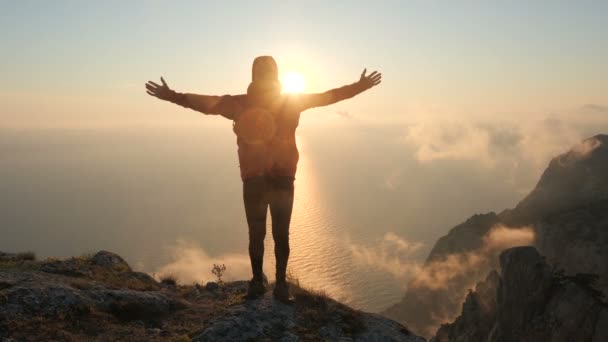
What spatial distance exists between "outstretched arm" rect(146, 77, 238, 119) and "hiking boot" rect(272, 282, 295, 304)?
3.52m

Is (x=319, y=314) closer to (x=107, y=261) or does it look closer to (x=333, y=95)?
(x=333, y=95)

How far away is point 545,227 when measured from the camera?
98.1 meters

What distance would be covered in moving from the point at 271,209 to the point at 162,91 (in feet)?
10.1

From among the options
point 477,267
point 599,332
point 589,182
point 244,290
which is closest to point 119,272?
point 244,290

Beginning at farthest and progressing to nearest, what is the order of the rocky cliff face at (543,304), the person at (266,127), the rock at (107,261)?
the rocky cliff face at (543,304) < the rock at (107,261) < the person at (266,127)

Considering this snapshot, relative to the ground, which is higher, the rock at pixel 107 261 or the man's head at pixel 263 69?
the man's head at pixel 263 69

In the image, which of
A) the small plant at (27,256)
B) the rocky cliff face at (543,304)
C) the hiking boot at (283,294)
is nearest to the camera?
the hiking boot at (283,294)

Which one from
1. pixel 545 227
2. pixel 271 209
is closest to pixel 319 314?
pixel 271 209

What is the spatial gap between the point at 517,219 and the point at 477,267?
688 inches

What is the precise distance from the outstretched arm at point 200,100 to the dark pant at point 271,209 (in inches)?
57.1

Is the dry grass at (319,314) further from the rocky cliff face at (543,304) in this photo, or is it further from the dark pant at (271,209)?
the rocky cliff face at (543,304)

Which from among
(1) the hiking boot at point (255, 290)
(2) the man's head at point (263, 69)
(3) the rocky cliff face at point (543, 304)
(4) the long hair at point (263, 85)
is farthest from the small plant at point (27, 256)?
(3) the rocky cliff face at point (543, 304)

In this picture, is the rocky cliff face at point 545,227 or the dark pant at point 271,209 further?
the rocky cliff face at point 545,227

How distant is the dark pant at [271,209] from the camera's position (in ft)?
27.4
